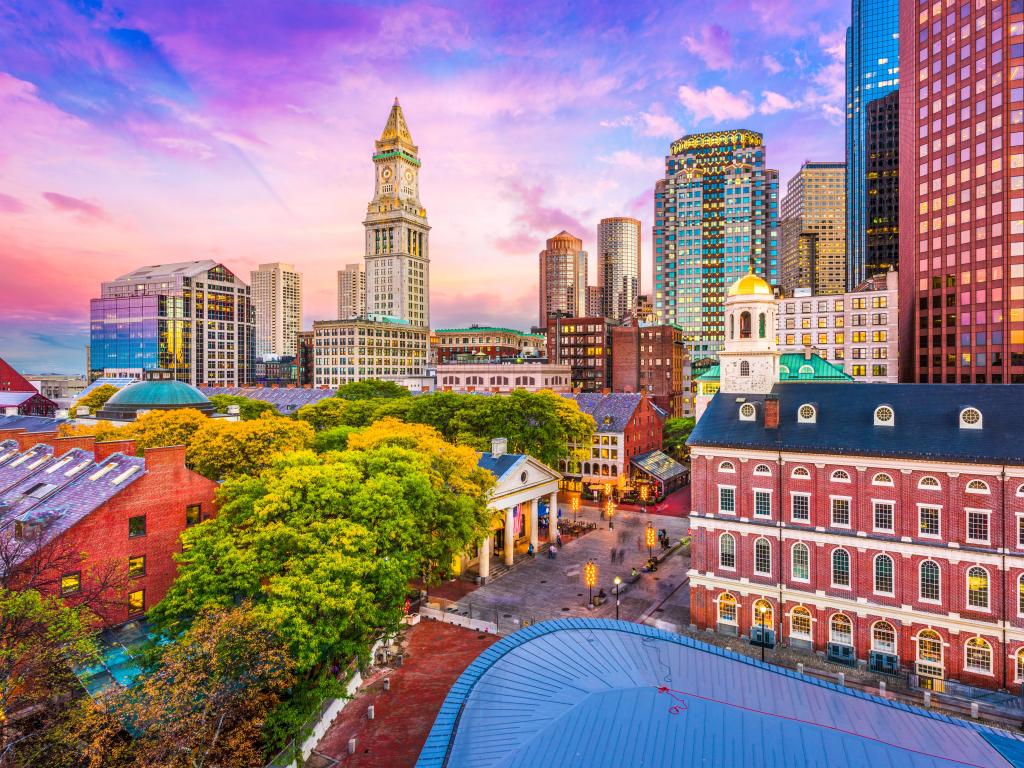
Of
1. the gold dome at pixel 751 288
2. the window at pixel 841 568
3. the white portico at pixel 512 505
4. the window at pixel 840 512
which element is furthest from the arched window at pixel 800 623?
the white portico at pixel 512 505

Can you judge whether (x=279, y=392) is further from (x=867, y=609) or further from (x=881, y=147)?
(x=881, y=147)

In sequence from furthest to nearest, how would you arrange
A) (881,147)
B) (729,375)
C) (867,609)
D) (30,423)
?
(881,147), (30,423), (729,375), (867,609)

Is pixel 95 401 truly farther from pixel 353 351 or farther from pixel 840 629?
pixel 840 629

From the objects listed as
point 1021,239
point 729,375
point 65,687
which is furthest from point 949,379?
point 65,687

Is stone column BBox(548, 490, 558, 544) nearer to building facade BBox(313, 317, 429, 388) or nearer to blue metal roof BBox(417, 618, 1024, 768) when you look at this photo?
blue metal roof BBox(417, 618, 1024, 768)

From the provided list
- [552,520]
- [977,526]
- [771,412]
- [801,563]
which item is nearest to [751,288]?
[771,412]

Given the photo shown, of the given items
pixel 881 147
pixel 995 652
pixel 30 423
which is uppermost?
pixel 881 147
